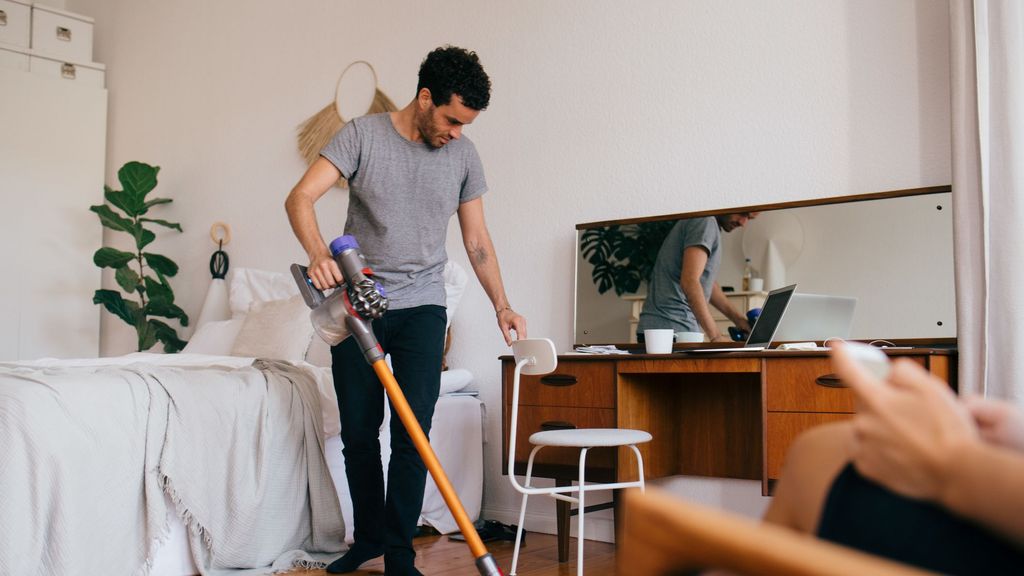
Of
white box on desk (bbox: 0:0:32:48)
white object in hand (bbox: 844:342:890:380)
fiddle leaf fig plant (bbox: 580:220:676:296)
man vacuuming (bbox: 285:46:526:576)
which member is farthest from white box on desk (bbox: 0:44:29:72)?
white object in hand (bbox: 844:342:890:380)

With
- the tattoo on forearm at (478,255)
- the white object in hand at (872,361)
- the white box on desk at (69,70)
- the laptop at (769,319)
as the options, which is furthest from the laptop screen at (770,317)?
the white box on desk at (69,70)

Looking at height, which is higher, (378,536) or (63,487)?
Result: (63,487)

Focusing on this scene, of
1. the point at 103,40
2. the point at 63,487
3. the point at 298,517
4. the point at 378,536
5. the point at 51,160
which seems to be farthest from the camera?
the point at 103,40

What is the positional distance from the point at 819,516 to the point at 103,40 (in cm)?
642

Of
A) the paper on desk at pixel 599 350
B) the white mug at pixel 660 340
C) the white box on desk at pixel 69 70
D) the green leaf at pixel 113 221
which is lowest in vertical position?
the paper on desk at pixel 599 350

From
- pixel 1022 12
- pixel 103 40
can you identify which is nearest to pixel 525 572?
pixel 1022 12

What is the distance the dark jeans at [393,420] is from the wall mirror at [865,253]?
107cm

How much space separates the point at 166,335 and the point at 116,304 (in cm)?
32

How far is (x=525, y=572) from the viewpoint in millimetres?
2883

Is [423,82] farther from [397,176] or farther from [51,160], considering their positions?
[51,160]

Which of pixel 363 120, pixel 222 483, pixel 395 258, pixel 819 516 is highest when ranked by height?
pixel 363 120

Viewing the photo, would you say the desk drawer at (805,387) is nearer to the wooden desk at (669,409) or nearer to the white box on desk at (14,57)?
the wooden desk at (669,409)

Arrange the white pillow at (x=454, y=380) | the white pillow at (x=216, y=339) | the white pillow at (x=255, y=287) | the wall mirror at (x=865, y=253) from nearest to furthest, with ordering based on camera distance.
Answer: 1. the wall mirror at (x=865, y=253)
2. the white pillow at (x=454, y=380)
3. the white pillow at (x=216, y=339)
4. the white pillow at (x=255, y=287)

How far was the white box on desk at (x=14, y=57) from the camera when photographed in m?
5.42
